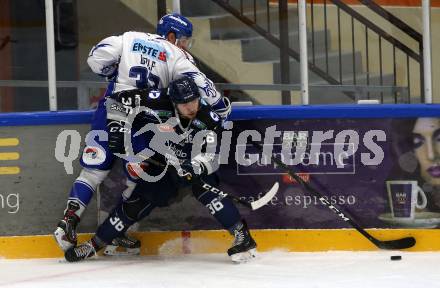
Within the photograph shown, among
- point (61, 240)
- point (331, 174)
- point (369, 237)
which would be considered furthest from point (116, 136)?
point (369, 237)

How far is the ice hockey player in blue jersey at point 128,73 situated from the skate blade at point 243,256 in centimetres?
60

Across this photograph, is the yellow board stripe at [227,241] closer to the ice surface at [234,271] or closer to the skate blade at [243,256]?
the ice surface at [234,271]

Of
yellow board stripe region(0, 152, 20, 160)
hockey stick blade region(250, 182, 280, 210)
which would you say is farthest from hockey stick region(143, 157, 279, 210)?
yellow board stripe region(0, 152, 20, 160)

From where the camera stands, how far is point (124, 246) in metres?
4.47

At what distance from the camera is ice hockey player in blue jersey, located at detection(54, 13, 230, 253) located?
4207 millimetres

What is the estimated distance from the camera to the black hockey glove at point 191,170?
415 centimetres

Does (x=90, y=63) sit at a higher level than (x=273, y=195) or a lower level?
higher

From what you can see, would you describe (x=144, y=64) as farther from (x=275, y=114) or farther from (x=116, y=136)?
(x=275, y=114)

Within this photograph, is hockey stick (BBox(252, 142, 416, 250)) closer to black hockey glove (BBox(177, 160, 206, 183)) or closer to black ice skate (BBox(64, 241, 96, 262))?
black hockey glove (BBox(177, 160, 206, 183))

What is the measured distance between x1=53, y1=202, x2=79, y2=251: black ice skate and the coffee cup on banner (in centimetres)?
155

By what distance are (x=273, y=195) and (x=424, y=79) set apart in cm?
97

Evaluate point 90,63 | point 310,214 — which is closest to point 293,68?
point 310,214

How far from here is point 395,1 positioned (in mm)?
4543

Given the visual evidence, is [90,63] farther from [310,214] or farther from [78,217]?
[310,214]
